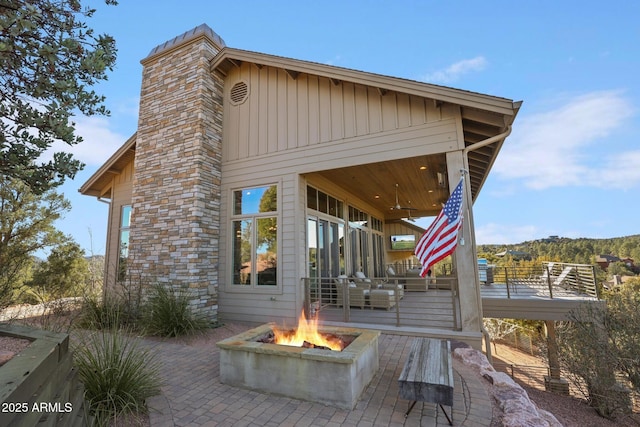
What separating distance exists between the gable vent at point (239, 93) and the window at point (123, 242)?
4.95 metres

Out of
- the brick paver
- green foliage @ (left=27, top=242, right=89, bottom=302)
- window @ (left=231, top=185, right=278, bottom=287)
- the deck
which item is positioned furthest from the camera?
green foliage @ (left=27, top=242, right=89, bottom=302)

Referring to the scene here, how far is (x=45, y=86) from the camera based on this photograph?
7.72 ft

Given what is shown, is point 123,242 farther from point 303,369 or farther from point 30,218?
point 303,369

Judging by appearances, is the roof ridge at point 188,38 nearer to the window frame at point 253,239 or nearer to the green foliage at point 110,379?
the window frame at point 253,239

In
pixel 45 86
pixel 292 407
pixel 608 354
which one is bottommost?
pixel 608 354

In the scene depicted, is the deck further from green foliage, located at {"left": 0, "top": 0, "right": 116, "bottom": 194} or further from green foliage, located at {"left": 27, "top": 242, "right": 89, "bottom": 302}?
green foliage, located at {"left": 27, "top": 242, "right": 89, "bottom": 302}

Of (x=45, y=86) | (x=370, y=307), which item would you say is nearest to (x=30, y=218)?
(x=45, y=86)

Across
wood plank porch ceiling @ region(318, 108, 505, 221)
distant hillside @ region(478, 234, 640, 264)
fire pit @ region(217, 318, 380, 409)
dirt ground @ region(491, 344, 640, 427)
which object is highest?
wood plank porch ceiling @ region(318, 108, 505, 221)

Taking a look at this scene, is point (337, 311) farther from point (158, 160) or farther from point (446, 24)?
point (446, 24)

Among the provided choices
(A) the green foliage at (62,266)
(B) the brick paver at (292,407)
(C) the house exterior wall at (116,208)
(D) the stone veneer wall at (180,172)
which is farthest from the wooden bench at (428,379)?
(A) the green foliage at (62,266)

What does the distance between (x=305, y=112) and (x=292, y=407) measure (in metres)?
5.83

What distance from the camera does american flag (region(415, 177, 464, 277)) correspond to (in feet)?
15.8

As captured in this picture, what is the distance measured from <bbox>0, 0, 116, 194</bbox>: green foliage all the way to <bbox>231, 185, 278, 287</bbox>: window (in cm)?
448

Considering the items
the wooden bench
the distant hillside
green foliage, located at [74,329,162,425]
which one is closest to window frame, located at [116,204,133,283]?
green foliage, located at [74,329,162,425]
